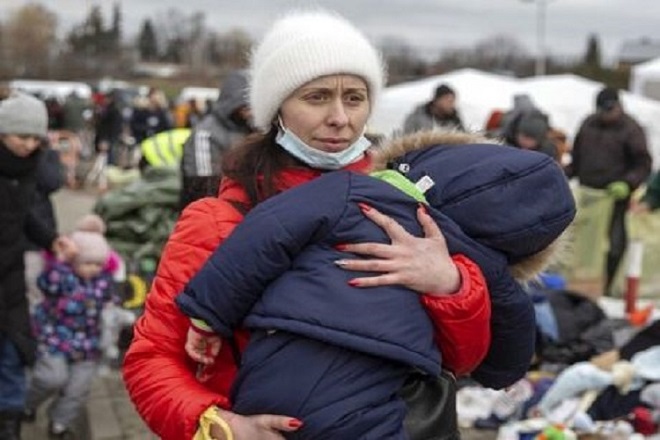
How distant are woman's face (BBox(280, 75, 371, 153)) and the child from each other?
0.39ft

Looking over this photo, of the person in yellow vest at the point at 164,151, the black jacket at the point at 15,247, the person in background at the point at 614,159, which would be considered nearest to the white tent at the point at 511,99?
the person in background at the point at 614,159

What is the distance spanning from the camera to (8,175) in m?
4.34

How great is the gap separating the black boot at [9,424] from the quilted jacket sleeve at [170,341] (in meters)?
3.04

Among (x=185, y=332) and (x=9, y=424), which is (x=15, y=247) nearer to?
(x=9, y=424)

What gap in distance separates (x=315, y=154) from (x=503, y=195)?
1.18 ft

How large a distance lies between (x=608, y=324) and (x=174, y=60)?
7634 centimetres

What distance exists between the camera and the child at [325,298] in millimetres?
1594

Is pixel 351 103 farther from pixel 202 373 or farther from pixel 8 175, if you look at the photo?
pixel 8 175

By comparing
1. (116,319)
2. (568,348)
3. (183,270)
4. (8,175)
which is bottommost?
(568,348)

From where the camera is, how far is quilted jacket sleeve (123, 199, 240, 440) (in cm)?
172

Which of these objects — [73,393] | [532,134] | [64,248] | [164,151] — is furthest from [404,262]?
[164,151]

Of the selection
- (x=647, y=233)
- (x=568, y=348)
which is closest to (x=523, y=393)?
(x=568, y=348)

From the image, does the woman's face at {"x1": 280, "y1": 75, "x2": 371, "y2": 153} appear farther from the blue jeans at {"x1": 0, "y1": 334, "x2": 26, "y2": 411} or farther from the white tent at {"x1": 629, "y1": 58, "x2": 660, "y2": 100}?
the white tent at {"x1": 629, "y1": 58, "x2": 660, "y2": 100}

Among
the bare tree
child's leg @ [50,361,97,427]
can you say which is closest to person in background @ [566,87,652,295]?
child's leg @ [50,361,97,427]
